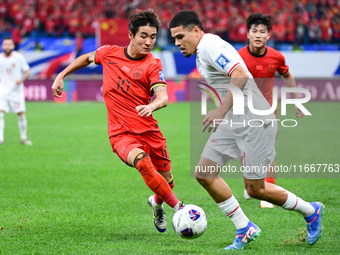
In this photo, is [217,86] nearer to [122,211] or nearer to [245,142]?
[245,142]

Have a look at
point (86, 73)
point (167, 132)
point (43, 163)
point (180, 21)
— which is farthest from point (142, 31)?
point (86, 73)

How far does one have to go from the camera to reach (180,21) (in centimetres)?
500

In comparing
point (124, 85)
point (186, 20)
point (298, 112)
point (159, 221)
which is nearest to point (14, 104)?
point (124, 85)

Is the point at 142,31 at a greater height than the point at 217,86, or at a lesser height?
greater

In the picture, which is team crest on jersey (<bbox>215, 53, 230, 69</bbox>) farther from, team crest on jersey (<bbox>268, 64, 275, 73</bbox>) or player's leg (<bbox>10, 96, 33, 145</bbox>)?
player's leg (<bbox>10, 96, 33, 145</bbox>)

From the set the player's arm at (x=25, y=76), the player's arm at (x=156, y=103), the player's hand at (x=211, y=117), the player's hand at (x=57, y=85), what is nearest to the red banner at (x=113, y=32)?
the player's arm at (x=25, y=76)

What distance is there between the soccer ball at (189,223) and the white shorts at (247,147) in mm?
545

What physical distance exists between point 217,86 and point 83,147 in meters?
7.85

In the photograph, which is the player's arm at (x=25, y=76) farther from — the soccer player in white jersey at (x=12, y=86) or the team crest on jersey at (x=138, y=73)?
the team crest on jersey at (x=138, y=73)

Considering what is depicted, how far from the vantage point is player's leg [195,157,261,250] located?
198 inches

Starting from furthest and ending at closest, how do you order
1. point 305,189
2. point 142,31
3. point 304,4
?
point 304,4 < point 305,189 < point 142,31

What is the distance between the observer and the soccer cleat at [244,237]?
4992 millimetres

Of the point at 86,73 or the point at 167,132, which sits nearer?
the point at 167,132

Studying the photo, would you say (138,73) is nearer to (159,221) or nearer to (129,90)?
(129,90)
